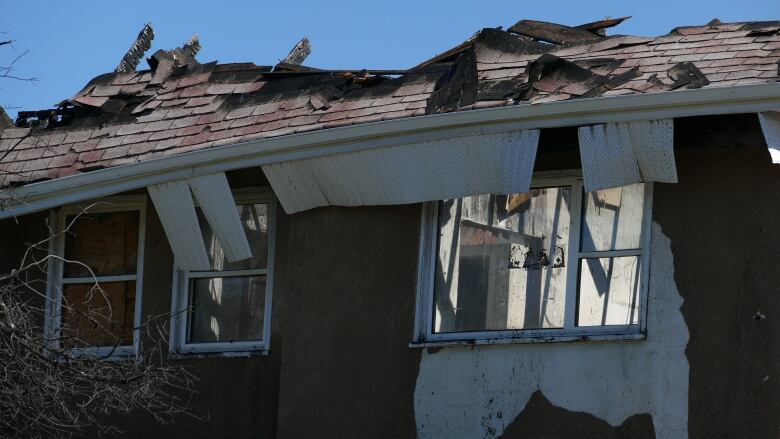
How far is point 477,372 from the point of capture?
36.5 ft

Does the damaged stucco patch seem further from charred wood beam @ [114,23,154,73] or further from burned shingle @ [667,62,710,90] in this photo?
charred wood beam @ [114,23,154,73]

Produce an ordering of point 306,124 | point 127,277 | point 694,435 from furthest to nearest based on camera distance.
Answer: point 127,277 → point 306,124 → point 694,435

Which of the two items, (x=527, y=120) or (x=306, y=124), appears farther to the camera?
(x=306, y=124)

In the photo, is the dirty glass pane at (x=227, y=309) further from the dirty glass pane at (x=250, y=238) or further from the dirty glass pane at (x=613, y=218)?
the dirty glass pane at (x=613, y=218)

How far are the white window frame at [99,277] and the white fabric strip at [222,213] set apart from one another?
1.23 m

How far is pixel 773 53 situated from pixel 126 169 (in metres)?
4.98

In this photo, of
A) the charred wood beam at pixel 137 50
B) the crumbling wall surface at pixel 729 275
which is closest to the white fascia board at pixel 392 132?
the crumbling wall surface at pixel 729 275

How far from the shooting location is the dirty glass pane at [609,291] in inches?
429

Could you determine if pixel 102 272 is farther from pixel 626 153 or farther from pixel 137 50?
pixel 626 153

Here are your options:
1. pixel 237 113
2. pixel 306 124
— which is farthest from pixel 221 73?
pixel 306 124

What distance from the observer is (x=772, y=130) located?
10.2 m

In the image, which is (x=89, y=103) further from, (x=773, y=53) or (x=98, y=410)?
(x=773, y=53)

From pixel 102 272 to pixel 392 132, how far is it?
3436 mm

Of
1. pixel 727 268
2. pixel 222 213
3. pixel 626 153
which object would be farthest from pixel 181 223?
pixel 727 268
